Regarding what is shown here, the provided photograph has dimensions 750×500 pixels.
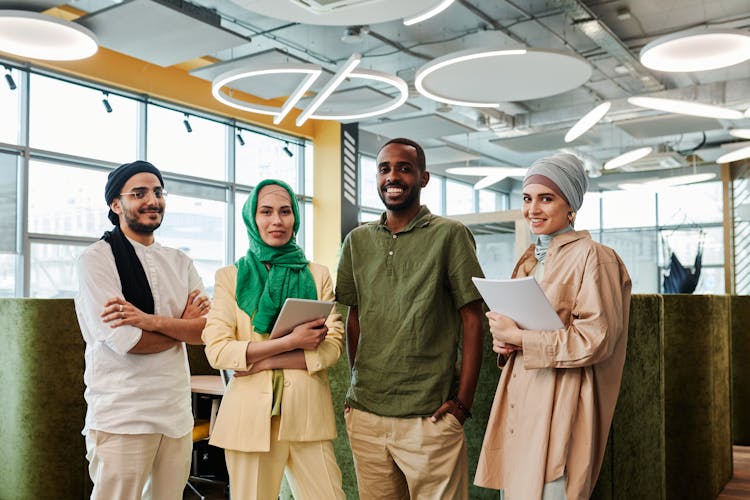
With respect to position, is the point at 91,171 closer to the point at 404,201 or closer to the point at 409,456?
the point at 404,201

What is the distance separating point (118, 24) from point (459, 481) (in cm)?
544

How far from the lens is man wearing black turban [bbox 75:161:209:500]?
2342 millimetres

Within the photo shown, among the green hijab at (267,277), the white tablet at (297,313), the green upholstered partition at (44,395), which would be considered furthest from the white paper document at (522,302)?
the green upholstered partition at (44,395)

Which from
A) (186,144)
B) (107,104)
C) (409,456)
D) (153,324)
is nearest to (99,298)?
(153,324)

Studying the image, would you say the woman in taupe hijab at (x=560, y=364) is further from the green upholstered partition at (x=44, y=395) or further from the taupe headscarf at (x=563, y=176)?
the green upholstered partition at (x=44, y=395)

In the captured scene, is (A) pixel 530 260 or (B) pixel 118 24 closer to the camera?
(A) pixel 530 260

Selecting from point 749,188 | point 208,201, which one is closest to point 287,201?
point 208,201

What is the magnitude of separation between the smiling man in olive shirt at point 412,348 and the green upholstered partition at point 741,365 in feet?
13.9

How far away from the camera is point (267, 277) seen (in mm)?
2264

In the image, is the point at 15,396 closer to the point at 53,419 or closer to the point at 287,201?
the point at 53,419

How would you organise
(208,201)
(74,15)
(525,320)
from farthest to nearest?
(208,201), (74,15), (525,320)

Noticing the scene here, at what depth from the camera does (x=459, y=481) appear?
232cm

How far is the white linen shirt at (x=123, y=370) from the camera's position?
234 centimetres

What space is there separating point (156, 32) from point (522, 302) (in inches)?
217
